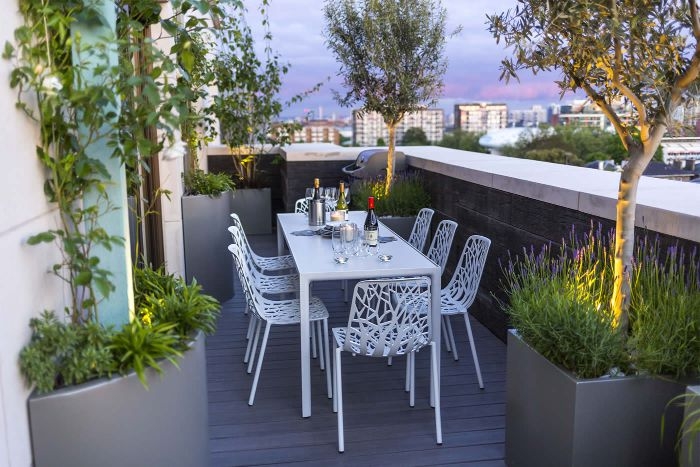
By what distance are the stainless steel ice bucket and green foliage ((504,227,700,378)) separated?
102 inches

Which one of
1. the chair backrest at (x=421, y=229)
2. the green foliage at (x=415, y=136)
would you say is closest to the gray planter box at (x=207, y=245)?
the chair backrest at (x=421, y=229)

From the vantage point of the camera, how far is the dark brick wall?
3.89 metres

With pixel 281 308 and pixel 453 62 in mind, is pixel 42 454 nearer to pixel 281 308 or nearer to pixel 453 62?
pixel 281 308

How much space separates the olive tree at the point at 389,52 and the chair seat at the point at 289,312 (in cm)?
321

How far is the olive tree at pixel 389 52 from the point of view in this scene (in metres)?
6.95

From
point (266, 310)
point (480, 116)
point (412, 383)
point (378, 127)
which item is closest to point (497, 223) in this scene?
point (412, 383)

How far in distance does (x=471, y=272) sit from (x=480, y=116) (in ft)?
116

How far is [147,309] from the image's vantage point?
2.63m

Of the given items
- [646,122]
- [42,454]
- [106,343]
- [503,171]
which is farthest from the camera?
[503,171]

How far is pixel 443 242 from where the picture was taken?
16.0ft

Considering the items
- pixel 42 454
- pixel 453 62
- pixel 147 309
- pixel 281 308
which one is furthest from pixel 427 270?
pixel 453 62

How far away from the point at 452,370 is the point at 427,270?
1.00 m

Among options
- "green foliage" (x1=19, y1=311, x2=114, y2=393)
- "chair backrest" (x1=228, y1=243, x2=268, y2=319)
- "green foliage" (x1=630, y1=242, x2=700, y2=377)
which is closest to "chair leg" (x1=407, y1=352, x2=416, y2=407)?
"chair backrest" (x1=228, y1=243, x2=268, y2=319)

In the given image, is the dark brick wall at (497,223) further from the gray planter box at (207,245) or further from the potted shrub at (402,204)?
the gray planter box at (207,245)
